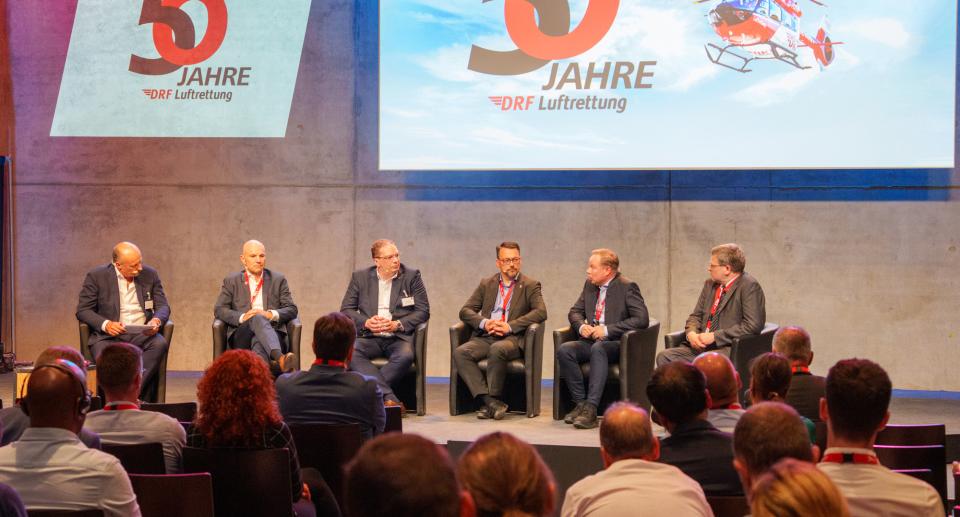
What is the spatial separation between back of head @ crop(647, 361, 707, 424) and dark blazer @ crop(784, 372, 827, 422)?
1267 mm

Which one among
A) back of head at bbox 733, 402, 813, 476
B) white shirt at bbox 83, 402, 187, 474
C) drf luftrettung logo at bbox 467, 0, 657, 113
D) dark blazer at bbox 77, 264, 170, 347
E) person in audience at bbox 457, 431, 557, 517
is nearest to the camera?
person in audience at bbox 457, 431, 557, 517

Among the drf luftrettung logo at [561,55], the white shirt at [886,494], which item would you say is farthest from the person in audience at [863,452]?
the drf luftrettung logo at [561,55]

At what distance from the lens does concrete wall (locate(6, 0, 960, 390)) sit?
23.9ft

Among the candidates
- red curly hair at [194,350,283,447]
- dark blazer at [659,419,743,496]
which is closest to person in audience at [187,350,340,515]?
red curly hair at [194,350,283,447]

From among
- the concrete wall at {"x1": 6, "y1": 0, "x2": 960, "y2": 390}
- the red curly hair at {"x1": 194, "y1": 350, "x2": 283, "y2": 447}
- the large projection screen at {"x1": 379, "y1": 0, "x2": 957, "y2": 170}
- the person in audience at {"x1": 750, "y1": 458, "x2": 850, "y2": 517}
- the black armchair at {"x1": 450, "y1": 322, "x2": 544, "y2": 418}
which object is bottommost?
the black armchair at {"x1": 450, "y1": 322, "x2": 544, "y2": 418}

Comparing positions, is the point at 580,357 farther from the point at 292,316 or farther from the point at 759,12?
the point at 759,12

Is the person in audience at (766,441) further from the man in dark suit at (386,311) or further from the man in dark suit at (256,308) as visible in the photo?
the man in dark suit at (256,308)

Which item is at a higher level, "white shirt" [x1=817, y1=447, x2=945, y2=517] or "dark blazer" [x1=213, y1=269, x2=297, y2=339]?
"dark blazer" [x1=213, y1=269, x2=297, y2=339]

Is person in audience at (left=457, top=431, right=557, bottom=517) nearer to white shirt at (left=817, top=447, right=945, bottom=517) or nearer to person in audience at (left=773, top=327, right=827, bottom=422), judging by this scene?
white shirt at (left=817, top=447, right=945, bottom=517)

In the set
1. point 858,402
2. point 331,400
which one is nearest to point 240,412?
point 331,400

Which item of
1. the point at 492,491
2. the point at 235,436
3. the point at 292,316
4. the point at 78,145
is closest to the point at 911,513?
the point at 492,491

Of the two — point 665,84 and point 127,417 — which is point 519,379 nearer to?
point 665,84

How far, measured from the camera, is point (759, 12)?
7020mm

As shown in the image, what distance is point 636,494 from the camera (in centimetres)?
216
